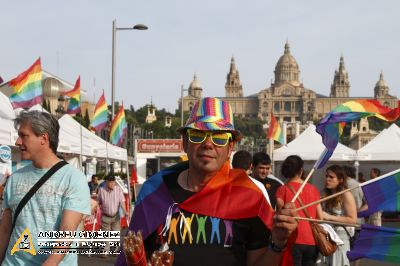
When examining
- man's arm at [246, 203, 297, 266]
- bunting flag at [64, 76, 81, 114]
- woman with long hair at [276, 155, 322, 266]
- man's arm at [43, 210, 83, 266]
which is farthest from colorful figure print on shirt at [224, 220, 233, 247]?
bunting flag at [64, 76, 81, 114]

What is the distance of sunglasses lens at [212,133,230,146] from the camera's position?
2.93 metres

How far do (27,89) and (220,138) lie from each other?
12.1 m

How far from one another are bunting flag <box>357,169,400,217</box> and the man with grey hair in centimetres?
145

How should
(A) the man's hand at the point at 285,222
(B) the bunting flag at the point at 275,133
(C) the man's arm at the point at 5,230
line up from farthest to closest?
(B) the bunting flag at the point at 275,133
(C) the man's arm at the point at 5,230
(A) the man's hand at the point at 285,222

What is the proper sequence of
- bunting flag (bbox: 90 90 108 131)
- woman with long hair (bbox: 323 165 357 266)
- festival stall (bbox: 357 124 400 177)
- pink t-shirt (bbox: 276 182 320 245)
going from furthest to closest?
festival stall (bbox: 357 124 400 177) → bunting flag (bbox: 90 90 108 131) → woman with long hair (bbox: 323 165 357 266) → pink t-shirt (bbox: 276 182 320 245)

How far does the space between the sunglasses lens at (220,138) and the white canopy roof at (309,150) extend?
17386mm

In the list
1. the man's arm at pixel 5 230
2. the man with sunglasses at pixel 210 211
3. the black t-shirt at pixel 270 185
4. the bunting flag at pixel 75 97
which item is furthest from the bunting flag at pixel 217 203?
the bunting flag at pixel 75 97

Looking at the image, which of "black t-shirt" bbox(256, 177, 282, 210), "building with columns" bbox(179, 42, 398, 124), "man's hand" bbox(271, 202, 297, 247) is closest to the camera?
"man's hand" bbox(271, 202, 297, 247)

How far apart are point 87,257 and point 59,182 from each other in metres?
7.33

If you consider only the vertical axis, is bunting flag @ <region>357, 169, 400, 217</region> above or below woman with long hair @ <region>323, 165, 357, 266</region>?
above

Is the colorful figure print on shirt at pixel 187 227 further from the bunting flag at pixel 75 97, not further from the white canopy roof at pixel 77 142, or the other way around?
the bunting flag at pixel 75 97

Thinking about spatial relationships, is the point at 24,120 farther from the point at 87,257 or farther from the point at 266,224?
the point at 87,257

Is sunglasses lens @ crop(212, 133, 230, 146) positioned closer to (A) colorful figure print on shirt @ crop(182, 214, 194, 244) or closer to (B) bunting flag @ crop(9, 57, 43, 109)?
(A) colorful figure print on shirt @ crop(182, 214, 194, 244)

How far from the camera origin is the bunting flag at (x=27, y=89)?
47.2 feet
